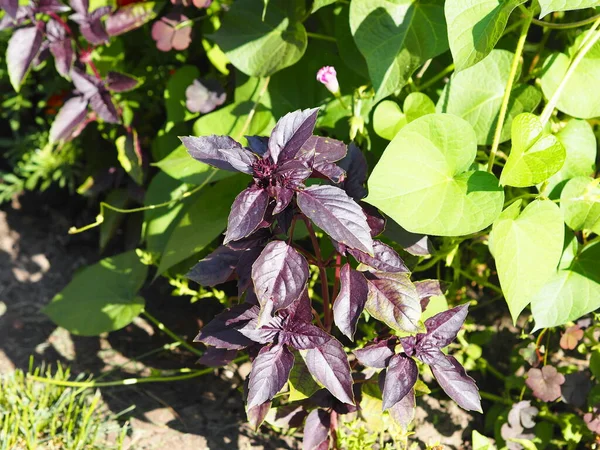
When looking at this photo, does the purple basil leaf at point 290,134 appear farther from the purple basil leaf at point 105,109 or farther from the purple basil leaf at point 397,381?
the purple basil leaf at point 105,109

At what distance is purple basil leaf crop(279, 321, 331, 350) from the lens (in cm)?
109

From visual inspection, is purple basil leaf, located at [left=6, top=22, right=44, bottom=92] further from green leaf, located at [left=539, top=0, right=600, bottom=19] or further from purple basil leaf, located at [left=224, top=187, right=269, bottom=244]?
green leaf, located at [left=539, top=0, right=600, bottom=19]

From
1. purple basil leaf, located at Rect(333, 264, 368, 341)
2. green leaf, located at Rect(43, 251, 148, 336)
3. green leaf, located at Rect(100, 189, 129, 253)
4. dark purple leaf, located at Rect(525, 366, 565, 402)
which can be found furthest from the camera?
green leaf, located at Rect(100, 189, 129, 253)

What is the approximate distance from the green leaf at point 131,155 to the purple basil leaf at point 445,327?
0.93 meters

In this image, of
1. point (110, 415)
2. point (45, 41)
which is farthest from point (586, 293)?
point (45, 41)

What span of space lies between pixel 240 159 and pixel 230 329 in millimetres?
314

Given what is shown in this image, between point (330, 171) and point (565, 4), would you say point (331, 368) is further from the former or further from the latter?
point (565, 4)

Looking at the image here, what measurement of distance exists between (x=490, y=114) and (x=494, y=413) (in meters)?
0.69

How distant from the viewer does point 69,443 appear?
4.55 feet

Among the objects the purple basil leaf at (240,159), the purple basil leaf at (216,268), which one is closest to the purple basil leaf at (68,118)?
the purple basil leaf at (216,268)

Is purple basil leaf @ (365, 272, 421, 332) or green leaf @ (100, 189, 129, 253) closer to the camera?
purple basil leaf @ (365, 272, 421, 332)

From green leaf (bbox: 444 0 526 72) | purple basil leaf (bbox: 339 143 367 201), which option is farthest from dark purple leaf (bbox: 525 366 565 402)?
green leaf (bbox: 444 0 526 72)

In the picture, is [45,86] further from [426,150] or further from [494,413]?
[494,413]

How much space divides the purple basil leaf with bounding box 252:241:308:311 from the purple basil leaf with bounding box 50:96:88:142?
0.89 meters
